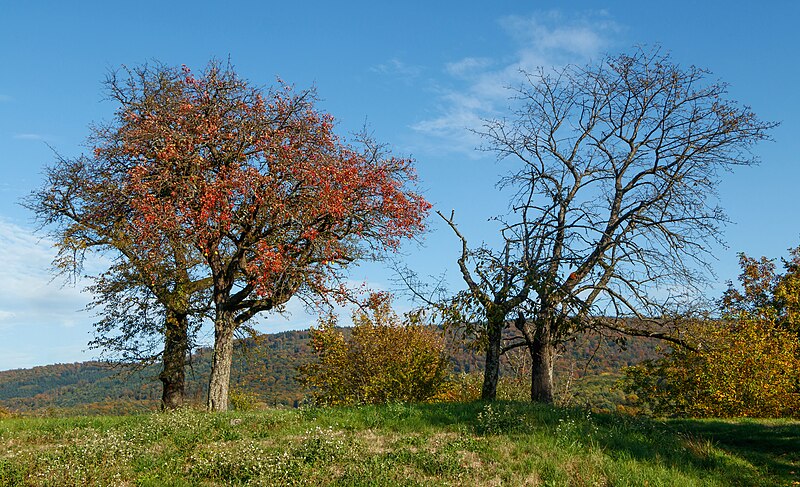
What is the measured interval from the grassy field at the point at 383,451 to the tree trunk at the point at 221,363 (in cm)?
536

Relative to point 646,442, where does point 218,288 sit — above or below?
above

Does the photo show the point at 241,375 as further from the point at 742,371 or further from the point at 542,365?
the point at 742,371

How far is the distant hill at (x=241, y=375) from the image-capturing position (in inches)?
A: 1224

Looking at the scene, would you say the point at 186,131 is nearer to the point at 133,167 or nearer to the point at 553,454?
the point at 133,167

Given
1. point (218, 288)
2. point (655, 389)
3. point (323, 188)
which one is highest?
point (323, 188)

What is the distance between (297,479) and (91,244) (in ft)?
67.2

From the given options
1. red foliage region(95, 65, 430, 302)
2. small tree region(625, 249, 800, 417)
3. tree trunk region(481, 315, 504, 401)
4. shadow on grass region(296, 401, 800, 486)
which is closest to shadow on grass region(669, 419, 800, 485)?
shadow on grass region(296, 401, 800, 486)

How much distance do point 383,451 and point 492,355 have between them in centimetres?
1103

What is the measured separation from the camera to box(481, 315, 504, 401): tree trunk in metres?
23.5

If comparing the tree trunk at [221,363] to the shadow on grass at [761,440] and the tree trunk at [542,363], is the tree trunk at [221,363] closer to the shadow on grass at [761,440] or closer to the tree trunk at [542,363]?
the tree trunk at [542,363]

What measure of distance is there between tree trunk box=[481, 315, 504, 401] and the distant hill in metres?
1.64

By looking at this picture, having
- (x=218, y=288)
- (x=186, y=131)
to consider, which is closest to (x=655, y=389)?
(x=218, y=288)

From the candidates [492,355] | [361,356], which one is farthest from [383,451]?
[361,356]

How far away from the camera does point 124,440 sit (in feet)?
48.9
